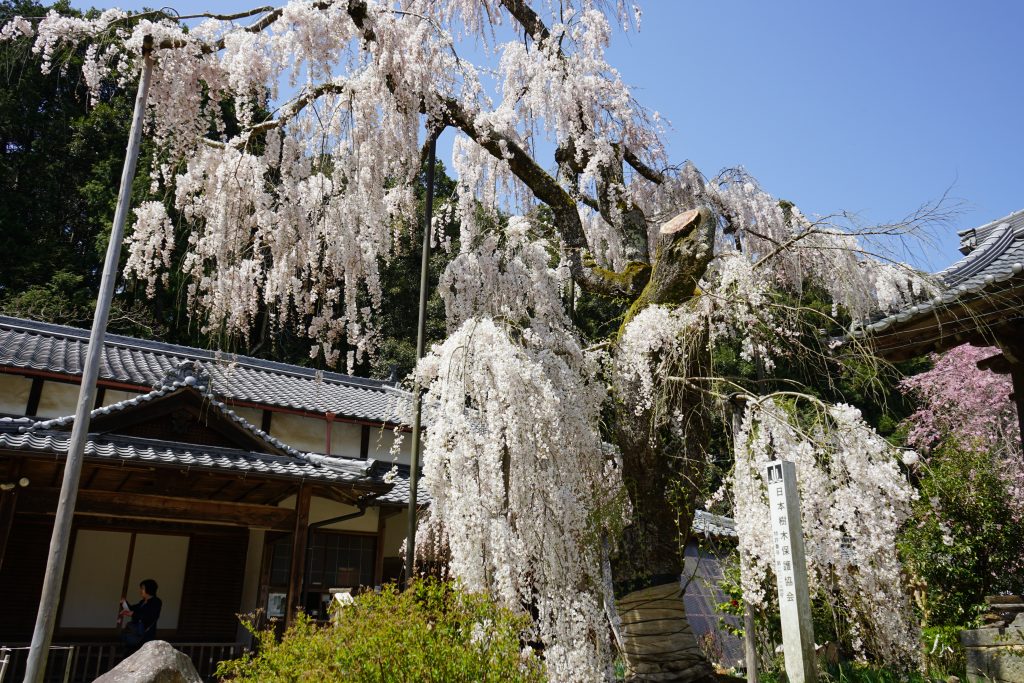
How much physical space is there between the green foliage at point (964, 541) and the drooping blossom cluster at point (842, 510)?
4.99 meters

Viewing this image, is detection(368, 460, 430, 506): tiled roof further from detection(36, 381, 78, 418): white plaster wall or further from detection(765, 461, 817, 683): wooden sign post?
detection(765, 461, 817, 683): wooden sign post

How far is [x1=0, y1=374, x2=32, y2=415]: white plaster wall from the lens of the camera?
10.8m

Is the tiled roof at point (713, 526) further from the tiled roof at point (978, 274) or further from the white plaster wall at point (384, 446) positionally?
the white plaster wall at point (384, 446)

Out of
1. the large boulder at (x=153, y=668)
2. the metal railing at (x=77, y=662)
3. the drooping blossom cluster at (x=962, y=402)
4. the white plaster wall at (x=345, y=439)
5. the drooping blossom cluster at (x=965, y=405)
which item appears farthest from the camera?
the drooping blossom cluster at (x=962, y=402)

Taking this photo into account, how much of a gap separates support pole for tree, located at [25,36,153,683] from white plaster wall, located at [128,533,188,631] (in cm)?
545

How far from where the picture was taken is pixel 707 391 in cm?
605

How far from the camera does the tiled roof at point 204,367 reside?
38.4 ft

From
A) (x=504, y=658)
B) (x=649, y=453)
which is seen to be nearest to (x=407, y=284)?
(x=649, y=453)

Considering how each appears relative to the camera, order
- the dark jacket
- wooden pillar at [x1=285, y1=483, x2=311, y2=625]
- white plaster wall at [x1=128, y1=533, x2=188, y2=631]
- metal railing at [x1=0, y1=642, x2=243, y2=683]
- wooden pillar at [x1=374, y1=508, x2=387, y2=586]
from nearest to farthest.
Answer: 1. metal railing at [x1=0, y1=642, x2=243, y2=683]
2. the dark jacket
3. wooden pillar at [x1=285, y1=483, x2=311, y2=625]
4. white plaster wall at [x1=128, y1=533, x2=188, y2=631]
5. wooden pillar at [x1=374, y1=508, x2=387, y2=586]

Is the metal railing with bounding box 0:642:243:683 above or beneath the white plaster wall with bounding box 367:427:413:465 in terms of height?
beneath

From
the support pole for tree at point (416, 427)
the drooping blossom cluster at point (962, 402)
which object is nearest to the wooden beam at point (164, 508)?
the support pole for tree at point (416, 427)

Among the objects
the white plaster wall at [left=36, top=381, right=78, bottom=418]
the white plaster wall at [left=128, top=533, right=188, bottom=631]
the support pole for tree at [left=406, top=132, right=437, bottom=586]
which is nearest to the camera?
the support pole for tree at [left=406, top=132, right=437, bottom=586]

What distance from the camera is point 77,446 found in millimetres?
5461

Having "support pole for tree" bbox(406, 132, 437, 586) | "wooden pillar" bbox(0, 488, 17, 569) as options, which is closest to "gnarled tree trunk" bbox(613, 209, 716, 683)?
"support pole for tree" bbox(406, 132, 437, 586)
